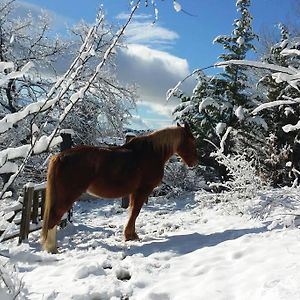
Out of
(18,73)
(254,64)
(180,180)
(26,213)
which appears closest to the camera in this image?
(18,73)

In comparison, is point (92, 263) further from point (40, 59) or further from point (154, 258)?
point (40, 59)

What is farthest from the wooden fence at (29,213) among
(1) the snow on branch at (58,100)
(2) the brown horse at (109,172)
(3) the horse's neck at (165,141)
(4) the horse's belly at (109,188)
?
(1) the snow on branch at (58,100)

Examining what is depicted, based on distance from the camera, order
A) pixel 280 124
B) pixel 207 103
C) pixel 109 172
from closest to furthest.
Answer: pixel 109 172, pixel 280 124, pixel 207 103

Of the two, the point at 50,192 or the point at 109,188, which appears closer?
the point at 50,192

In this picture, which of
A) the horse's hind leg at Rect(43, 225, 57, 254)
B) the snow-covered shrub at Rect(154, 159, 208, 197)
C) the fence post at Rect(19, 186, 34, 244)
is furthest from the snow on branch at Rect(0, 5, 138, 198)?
the snow-covered shrub at Rect(154, 159, 208, 197)

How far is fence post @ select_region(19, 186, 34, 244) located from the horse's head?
2.62 metres

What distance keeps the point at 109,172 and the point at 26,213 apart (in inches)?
70.0

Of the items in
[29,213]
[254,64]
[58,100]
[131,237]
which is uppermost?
[254,64]

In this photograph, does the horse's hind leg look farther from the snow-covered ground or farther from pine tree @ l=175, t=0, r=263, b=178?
pine tree @ l=175, t=0, r=263, b=178

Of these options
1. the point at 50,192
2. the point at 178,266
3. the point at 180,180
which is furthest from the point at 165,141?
the point at 180,180

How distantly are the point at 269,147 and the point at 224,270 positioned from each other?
269 inches

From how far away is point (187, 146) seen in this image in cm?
A: 733

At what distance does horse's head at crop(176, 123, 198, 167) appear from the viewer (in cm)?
722

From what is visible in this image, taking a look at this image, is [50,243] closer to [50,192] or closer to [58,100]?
[50,192]
